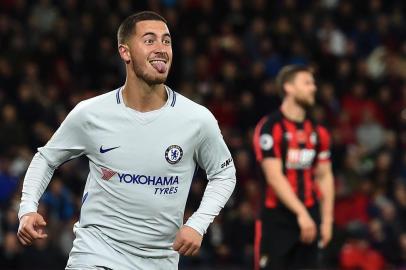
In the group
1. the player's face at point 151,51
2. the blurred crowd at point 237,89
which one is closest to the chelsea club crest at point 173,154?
the player's face at point 151,51

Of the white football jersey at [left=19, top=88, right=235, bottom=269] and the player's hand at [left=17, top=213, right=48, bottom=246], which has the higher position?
the white football jersey at [left=19, top=88, right=235, bottom=269]

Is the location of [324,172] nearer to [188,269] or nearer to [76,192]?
[188,269]

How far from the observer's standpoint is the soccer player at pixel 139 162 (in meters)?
5.24

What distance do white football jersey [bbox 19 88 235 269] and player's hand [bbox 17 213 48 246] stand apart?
4.7 inches

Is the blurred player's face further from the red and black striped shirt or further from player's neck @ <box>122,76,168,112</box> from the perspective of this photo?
player's neck @ <box>122,76,168,112</box>

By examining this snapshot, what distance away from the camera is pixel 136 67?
5383mm

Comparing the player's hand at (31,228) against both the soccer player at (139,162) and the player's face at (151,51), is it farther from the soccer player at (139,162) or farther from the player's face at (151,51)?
the player's face at (151,51)

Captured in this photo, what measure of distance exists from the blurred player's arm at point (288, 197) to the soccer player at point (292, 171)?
1 centimetres

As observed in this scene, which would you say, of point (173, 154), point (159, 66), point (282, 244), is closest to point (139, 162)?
point (173, 154)

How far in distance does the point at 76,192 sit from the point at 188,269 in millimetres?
1927

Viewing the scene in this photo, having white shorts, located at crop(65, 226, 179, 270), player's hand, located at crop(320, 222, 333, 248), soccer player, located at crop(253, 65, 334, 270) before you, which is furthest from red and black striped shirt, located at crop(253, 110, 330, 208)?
white shorts, located at crop(65, 226, 179, 270)

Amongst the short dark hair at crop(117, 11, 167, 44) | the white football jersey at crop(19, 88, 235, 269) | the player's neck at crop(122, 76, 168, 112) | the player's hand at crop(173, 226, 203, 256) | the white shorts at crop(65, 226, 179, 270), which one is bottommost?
the white shorts at crop(65, 226, 179, 270)

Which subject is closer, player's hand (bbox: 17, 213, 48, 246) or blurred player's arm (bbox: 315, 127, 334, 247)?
player's hand (bbox: 17, 213, 48, 246)

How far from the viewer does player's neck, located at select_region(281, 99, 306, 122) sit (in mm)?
8336
